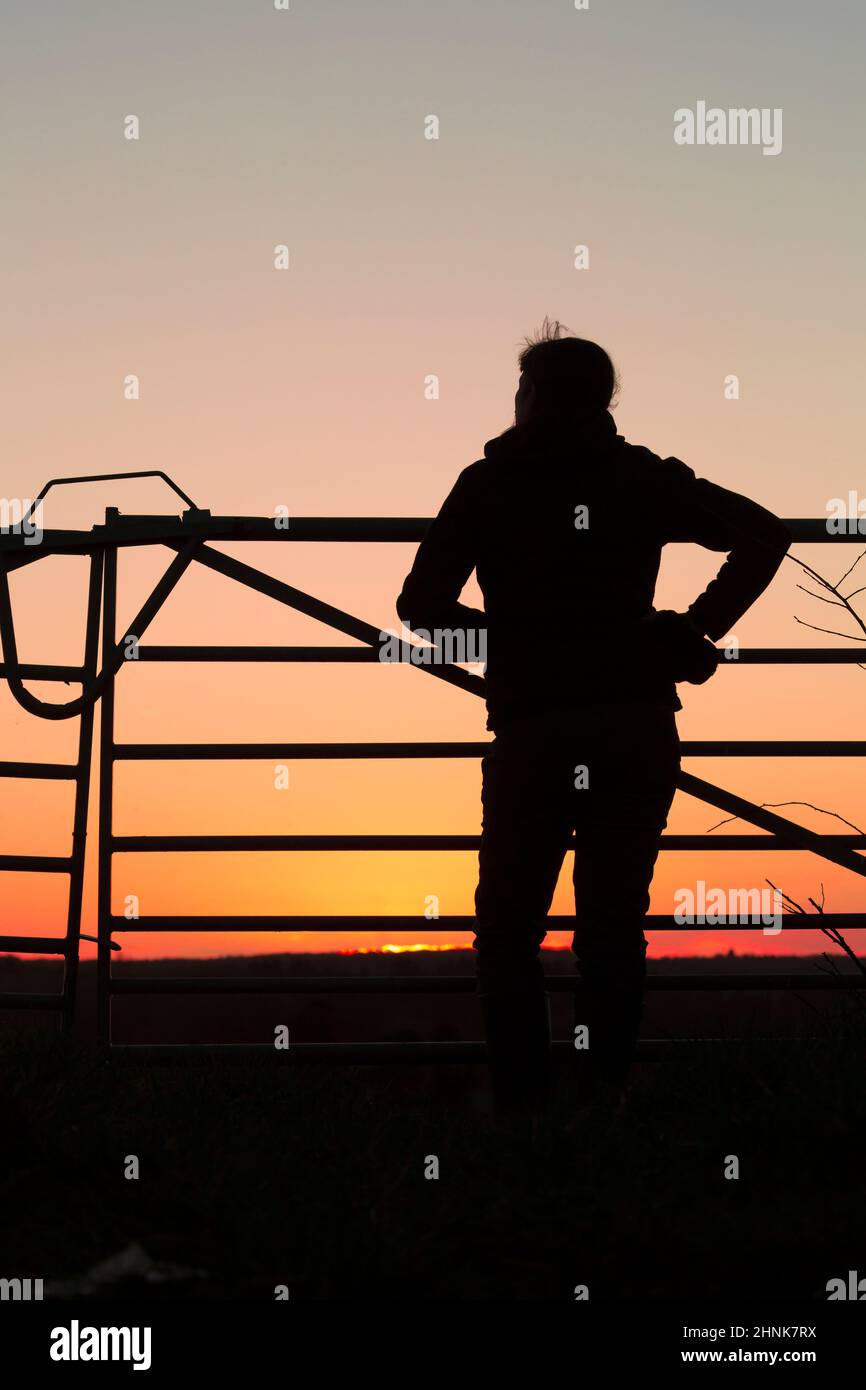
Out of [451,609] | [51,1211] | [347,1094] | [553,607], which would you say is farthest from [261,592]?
[51,1211]

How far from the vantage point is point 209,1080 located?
3273mm

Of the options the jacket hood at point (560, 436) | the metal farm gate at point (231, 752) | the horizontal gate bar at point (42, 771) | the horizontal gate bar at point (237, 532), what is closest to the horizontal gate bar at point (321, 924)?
the metal farm gate at point (231, 752)

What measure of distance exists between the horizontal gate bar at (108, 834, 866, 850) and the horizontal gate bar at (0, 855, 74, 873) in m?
0.15

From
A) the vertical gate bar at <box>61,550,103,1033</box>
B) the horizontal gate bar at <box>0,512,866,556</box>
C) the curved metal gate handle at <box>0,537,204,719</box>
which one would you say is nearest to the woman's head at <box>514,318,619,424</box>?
the horizontal gate bar at <box>0,512,866,556</box>

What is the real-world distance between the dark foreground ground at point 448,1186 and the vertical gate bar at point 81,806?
0.63 m

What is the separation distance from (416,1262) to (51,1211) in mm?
644

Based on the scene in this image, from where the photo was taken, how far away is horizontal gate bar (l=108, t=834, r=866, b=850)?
13.0 feet

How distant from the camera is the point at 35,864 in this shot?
397 centimetres

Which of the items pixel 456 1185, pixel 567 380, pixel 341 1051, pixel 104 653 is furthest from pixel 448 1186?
pixel 104 653

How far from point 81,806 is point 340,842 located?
2.40 feet

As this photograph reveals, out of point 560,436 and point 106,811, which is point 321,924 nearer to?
point 106,811

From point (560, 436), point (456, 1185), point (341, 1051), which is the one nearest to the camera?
point (456, 1185)
